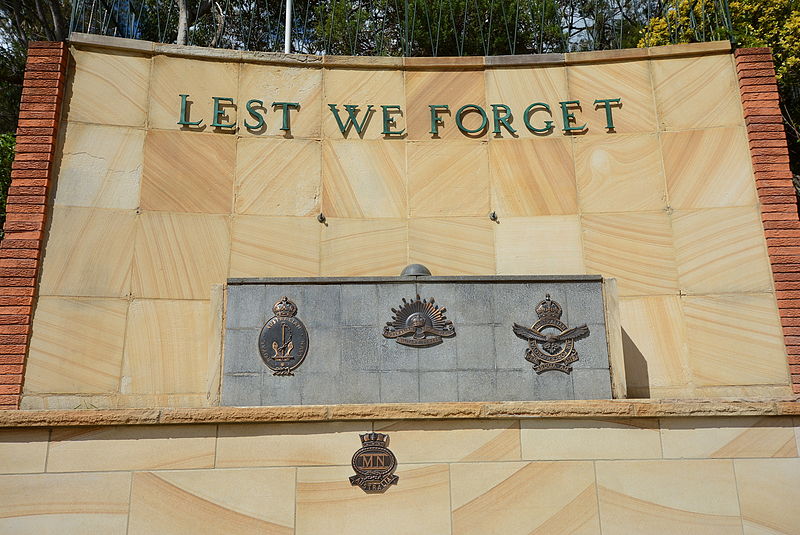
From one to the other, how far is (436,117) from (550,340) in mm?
3973

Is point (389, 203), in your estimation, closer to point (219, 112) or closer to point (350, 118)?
point (350, 118)

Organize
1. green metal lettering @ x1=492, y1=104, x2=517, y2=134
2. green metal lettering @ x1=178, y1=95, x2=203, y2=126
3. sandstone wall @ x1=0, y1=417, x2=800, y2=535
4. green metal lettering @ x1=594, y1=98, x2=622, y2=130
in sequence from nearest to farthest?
sandstone wall @ x1=0, y1=417, x2=800, y2=535, green metal lettering @ x1=178, y1=95, x2=203, y2=126, green metal lettering @ x1=594, y1=98, x2=622, y2=130, green metal lettering @ x1=492, y1=104, x2=517, y2=134

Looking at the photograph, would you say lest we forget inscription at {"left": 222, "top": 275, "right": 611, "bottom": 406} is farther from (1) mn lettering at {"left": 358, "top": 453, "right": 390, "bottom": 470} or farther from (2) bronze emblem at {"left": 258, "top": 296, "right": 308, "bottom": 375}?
(1) mn lettering at {"left": 358, "top": 453, "right": 390, "bottom": 470}

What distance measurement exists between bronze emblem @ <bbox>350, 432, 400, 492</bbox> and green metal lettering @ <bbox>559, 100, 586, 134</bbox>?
5.35 metres

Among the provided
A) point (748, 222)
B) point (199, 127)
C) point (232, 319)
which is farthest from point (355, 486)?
point (748, 222)

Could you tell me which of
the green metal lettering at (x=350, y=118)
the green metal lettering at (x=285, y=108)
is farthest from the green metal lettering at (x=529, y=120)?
the green metal lettering at (x=285, y=108)

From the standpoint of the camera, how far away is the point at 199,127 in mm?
9641

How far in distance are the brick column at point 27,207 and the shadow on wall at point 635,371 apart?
7413mm

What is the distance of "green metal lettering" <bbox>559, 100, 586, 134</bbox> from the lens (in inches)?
387

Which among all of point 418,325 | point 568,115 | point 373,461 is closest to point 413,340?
point 418,325

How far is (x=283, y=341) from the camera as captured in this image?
749 centimetres

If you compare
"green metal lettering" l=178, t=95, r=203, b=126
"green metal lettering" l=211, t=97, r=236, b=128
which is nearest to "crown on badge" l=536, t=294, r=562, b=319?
"green metal lettering" l=211, t=97, r=236, b=128

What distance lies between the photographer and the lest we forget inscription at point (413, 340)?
7.44m

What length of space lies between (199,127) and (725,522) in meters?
8.00
